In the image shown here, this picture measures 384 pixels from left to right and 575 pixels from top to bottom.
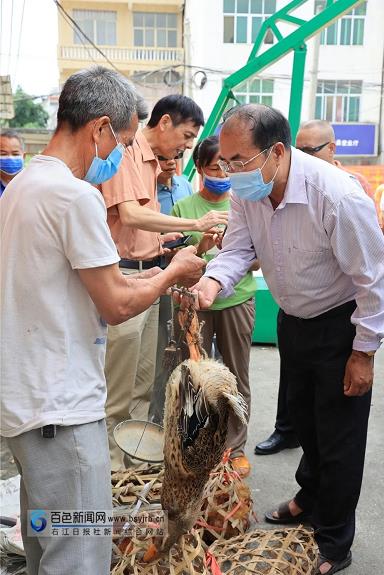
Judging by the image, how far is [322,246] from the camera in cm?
219

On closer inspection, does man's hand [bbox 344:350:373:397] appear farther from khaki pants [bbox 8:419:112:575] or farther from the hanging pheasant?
khaki pants [bbox 8:419:112:575]

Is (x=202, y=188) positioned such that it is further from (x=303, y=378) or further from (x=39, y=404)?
(x=39, y=404)

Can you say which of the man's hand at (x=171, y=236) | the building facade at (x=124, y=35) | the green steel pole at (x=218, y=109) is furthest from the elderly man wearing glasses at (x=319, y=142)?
the building facade at (x=124, y=35)

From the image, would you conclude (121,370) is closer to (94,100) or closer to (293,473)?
(293,473)

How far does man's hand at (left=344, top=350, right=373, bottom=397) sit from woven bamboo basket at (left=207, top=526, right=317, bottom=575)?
0.68 metres

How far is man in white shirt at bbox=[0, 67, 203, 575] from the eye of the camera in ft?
4.80

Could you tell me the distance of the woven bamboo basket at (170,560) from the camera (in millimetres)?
1967

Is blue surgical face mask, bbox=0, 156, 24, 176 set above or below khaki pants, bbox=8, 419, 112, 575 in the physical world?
above

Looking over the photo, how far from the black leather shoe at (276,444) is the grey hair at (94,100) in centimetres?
256

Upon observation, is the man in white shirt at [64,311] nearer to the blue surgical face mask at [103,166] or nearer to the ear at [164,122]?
the blue surgical face mask at [103,166]

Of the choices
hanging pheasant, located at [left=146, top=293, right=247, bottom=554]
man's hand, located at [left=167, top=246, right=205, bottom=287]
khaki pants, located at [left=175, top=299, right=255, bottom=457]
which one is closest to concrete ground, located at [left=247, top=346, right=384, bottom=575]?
khaki pants, located at [left=175, top=299, right=255, bottom=457]

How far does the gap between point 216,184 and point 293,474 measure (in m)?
1.84

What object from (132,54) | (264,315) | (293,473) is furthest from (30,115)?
(293,473)

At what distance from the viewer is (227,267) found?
→ 2588mm
